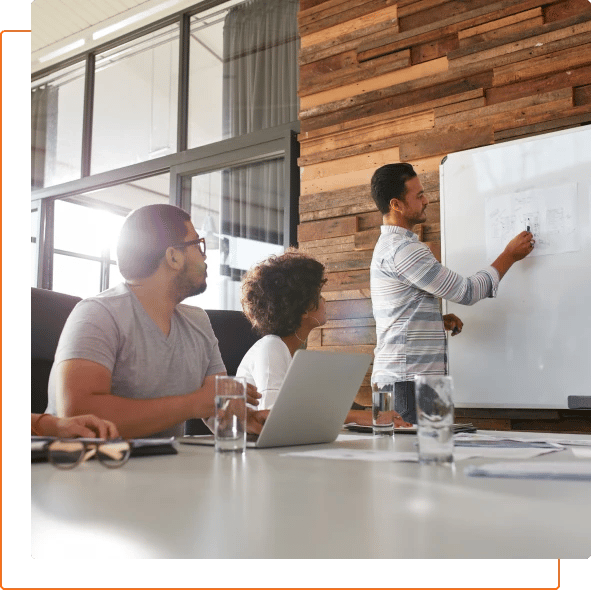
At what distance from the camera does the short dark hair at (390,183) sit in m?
2.55

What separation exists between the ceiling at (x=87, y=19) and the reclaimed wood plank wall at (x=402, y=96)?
127 cm

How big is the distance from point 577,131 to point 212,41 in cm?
240

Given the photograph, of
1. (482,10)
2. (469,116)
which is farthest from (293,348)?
(482,10)

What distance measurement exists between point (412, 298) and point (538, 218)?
2.09ft

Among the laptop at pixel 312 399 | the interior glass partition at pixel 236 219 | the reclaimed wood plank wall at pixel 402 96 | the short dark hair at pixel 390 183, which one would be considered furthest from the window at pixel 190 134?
the laptop at pixel 312 399

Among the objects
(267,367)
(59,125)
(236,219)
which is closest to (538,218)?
(267,367)

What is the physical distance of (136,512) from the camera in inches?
20.6

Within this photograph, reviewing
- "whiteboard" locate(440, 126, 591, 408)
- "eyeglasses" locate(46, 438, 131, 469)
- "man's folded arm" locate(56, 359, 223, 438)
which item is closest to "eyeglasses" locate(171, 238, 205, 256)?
"man's folded arm" locate(56, 359, 223, 438)

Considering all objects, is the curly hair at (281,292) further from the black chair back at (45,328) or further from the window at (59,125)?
the window at (59,125)

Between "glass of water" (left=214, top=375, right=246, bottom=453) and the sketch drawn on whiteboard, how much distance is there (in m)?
1.90

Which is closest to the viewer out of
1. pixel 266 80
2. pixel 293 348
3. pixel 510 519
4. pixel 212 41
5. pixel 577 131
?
pixel 510 519

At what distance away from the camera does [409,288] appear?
7.95ft

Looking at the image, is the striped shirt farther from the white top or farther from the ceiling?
the ceiling

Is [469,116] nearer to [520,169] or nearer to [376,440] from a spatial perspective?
[520,169]
